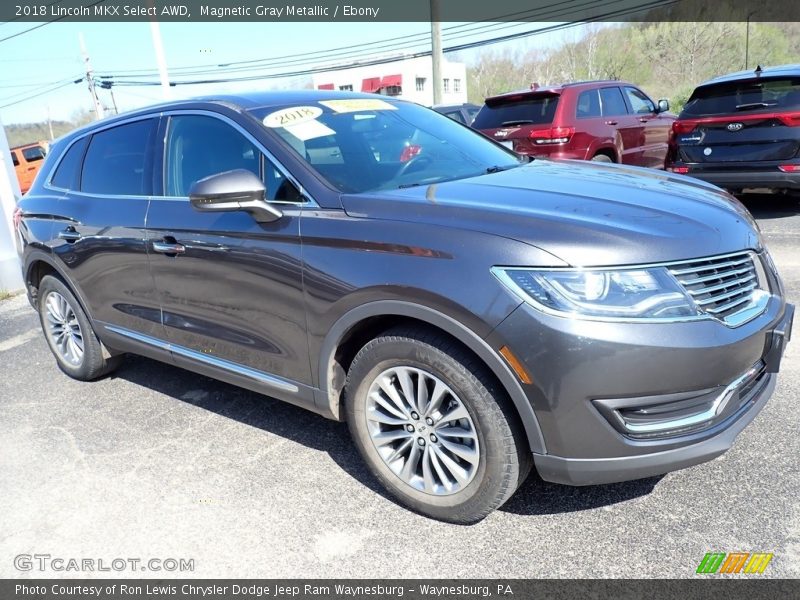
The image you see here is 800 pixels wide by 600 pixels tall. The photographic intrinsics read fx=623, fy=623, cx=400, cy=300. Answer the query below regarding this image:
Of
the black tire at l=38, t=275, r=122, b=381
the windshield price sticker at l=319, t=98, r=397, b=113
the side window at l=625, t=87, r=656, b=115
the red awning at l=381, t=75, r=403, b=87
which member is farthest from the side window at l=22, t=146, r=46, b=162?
the red awning at l=381, t=75, r=403, b=87

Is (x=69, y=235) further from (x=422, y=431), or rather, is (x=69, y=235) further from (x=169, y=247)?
A: (x=422, y=431)

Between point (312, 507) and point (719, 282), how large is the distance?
193 cm

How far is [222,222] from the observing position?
3.02 m

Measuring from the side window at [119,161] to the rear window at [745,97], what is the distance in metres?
6.50

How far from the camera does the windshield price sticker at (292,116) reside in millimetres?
A: 3068

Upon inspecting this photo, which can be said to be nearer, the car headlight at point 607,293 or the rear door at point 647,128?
the car headlight at point 607,293

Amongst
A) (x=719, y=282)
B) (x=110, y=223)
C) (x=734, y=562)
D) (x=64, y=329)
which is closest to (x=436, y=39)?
(x=64, y=329)

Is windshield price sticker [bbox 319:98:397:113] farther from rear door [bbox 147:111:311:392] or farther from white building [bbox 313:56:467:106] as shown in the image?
white building [bbox 313:56:467:106]

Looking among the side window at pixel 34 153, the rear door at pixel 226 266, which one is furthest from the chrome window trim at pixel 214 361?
the side window at pixel 34 153

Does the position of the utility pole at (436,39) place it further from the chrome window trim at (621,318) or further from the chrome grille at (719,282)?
the chrome window trim at (621,318)

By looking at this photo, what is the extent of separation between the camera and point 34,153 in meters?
20.8

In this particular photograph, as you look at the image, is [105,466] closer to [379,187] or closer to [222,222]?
[222,222]

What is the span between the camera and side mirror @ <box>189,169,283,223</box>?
8.87ft

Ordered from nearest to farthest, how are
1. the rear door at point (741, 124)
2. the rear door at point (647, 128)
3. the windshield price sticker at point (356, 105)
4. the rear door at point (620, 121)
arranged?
the windshield price sticker at point (356, 105), the rear door at point (741, 124), the rear door at point (620, 121), the rear door at point (647, 128)
